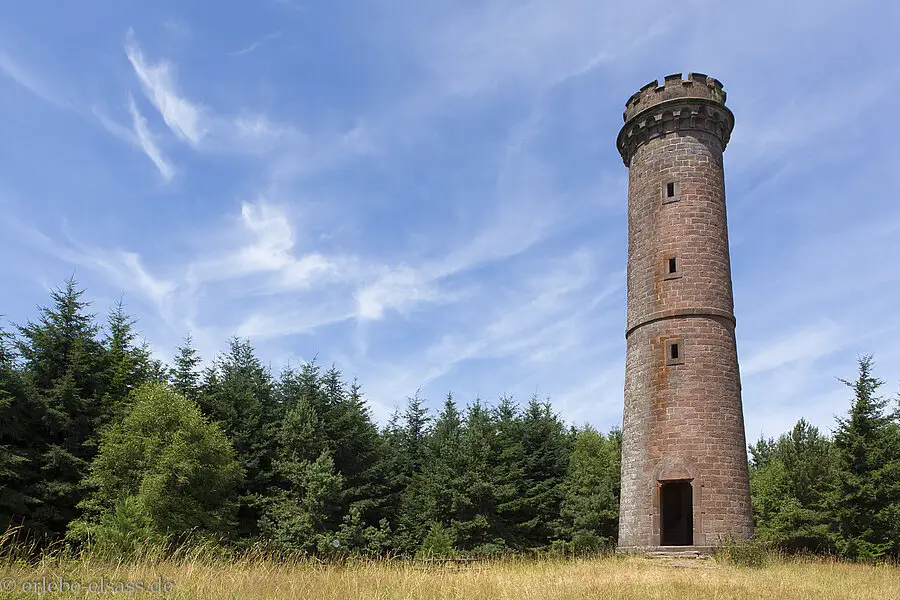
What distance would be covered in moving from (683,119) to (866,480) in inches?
609

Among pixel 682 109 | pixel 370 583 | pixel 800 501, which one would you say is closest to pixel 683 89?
pixel 682 109

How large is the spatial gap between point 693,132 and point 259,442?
2532cm

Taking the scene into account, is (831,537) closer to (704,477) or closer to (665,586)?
(704,477)

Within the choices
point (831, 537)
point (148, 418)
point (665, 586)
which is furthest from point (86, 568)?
point (831, 537)

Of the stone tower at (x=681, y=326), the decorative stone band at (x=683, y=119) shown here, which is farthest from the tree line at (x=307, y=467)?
the decorative stone band at (x=683, y=119)

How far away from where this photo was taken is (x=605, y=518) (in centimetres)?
3397

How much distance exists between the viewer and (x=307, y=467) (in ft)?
101

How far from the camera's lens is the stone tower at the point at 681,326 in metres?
18.3

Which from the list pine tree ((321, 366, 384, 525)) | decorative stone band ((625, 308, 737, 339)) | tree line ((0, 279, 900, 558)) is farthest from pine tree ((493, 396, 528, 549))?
decorative stone band ((625, 308, 737, 339))

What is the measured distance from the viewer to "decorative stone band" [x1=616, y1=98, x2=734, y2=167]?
67.5 feet

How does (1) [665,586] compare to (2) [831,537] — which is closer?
(1) [665,586]

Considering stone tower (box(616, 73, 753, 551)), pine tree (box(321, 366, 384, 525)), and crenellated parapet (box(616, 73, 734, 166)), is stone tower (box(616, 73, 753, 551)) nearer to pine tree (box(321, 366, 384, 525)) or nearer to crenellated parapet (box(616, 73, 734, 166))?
crenellated parapet (box(616, 73, 734, 166))

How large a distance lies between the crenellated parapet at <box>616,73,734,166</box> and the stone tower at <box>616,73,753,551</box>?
0.03 metres

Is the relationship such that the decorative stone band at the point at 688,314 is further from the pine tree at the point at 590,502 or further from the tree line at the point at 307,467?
the pine tree at the point at 590,502
